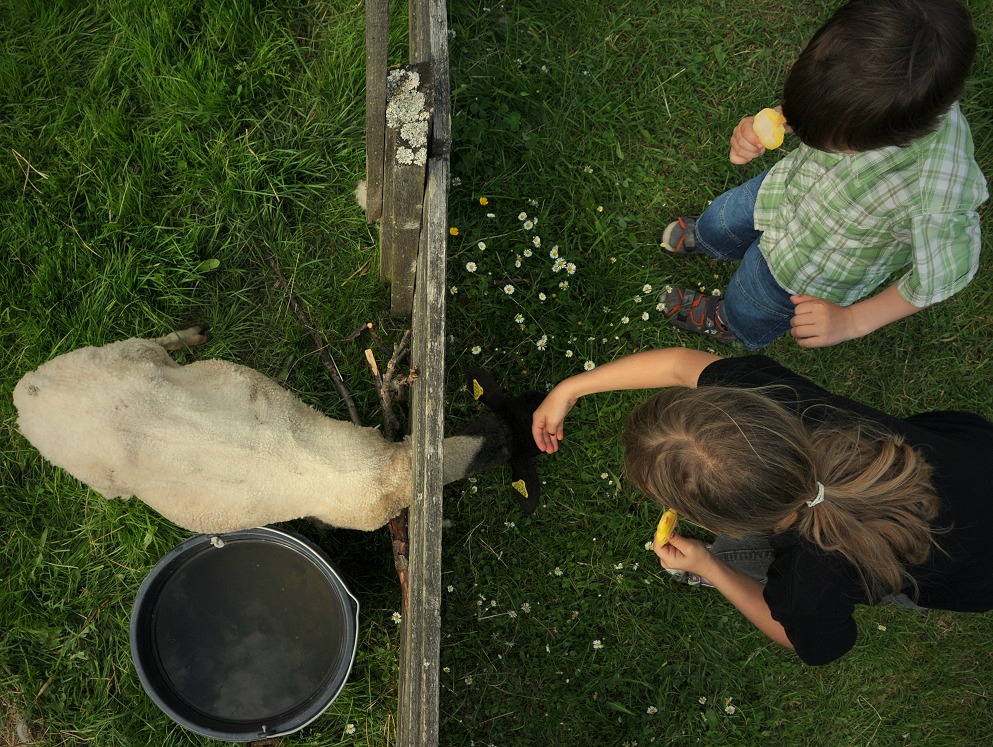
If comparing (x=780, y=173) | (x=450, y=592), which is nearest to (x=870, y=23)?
(x=780, y=173)

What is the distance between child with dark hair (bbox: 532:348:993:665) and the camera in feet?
6.34

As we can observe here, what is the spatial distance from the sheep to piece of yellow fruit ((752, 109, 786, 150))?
74.4 inches

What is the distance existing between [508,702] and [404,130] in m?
2.74

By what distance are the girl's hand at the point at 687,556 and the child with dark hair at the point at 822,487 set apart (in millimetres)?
249

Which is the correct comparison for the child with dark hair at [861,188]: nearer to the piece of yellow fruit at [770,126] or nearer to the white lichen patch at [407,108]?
the piece of yellow fruit at [770,126]

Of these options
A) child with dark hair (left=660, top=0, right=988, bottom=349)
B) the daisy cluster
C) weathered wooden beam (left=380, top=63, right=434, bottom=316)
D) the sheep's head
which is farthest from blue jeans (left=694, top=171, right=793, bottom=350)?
weathered wooden beam (left=380, top=63, right=434, bottom=316)

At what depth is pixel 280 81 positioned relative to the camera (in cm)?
329

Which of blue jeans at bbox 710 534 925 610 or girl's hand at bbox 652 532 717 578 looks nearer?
girl's hand at bbox 652 532 717 578

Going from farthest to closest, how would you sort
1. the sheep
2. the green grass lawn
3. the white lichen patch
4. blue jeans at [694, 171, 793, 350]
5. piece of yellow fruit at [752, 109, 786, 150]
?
the green grass lawn < blue jeans at [694, 171, 793, 350] < piece of yellow fruit at [752, 109, 786, 150] < the sheep < the white lichen patch

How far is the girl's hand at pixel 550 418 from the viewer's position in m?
2.65

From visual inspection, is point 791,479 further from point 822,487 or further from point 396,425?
point 396,425

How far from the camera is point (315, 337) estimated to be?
3.17 m

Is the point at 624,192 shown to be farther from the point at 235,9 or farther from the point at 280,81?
the point at 235,9

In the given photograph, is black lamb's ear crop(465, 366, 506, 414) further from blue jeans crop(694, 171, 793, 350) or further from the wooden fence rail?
blue jeans crop(694, 171, 793, 350)
